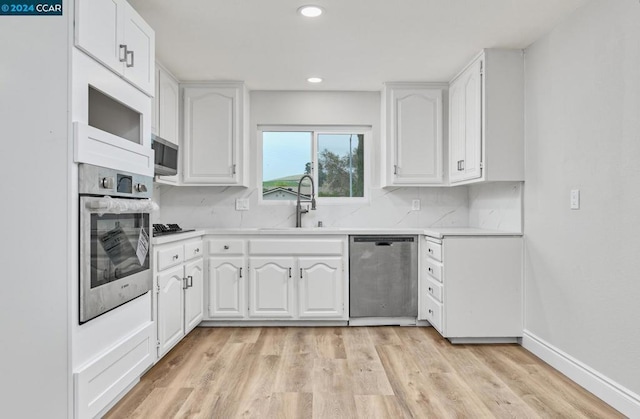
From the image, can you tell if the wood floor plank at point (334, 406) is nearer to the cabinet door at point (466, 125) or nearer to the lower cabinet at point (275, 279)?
the lower cabinet at point (275, 279)

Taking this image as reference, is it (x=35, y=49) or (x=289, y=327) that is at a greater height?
(x=35, y=49)

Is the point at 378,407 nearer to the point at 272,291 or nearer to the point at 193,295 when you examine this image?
Result: the point at 272,291

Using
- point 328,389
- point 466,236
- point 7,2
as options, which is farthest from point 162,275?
point 466,236

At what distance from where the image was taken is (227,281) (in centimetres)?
360

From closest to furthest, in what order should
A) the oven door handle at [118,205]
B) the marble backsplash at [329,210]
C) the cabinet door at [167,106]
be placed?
the oven door handle at [118,205], the cabinet door at [167,106], the marble backsplash at [329,210]

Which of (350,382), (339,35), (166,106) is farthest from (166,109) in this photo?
(350,382)

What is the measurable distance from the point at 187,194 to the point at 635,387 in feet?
11.9

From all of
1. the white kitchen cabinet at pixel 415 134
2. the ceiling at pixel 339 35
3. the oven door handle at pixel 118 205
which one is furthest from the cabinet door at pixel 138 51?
the white kitchen cabinet at pixel 415 134

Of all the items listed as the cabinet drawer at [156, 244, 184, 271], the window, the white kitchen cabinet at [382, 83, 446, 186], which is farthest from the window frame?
the cabinet drawer at [156, 244, 184, 271]

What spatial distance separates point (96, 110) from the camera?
2.02 m

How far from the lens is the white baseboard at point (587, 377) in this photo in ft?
6.74

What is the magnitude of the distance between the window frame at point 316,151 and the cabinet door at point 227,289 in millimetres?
826

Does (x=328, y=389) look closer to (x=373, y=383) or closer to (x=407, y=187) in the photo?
(x=373, y=383)

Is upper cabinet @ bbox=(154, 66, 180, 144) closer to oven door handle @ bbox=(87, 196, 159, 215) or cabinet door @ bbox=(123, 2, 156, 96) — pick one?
cabinet door @ bbox=(123, 2, 156, 96)
